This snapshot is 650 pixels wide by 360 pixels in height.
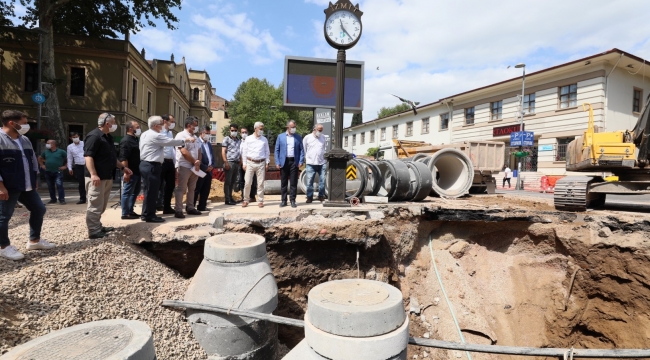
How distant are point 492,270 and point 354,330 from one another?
545 centimetres

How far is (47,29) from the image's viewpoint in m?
16.2

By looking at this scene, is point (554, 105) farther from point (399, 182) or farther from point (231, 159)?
point (231, 159)

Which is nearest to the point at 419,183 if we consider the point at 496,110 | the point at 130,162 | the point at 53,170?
the point at 130,162

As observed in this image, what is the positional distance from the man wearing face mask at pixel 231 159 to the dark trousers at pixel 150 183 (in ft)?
7.56

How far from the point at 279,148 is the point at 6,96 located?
23.5m

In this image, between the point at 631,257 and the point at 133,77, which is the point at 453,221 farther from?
the point at 133,77

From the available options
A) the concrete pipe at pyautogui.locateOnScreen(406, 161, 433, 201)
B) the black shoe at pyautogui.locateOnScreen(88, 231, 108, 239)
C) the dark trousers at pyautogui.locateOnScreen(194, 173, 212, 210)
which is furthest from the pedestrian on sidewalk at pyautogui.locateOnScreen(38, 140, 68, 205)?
the concrete pipe at pyautogui.locateOnScreen(406, 161, 433, 201)

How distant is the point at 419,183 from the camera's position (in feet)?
25.8

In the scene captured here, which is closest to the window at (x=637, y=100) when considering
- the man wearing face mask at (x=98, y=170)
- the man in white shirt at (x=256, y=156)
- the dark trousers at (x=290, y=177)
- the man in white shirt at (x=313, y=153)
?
the man in white shirt at (x=313, y=153)

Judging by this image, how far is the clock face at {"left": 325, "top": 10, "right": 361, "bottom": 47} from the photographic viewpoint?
21.0 feet

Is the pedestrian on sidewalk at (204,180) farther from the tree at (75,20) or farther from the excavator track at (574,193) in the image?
the tree at (75,20)

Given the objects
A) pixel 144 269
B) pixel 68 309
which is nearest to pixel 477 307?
pixel 144 269

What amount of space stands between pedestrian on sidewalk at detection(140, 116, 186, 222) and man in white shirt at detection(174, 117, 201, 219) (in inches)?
18.1

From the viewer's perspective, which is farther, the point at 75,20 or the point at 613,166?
the point at 75,20
